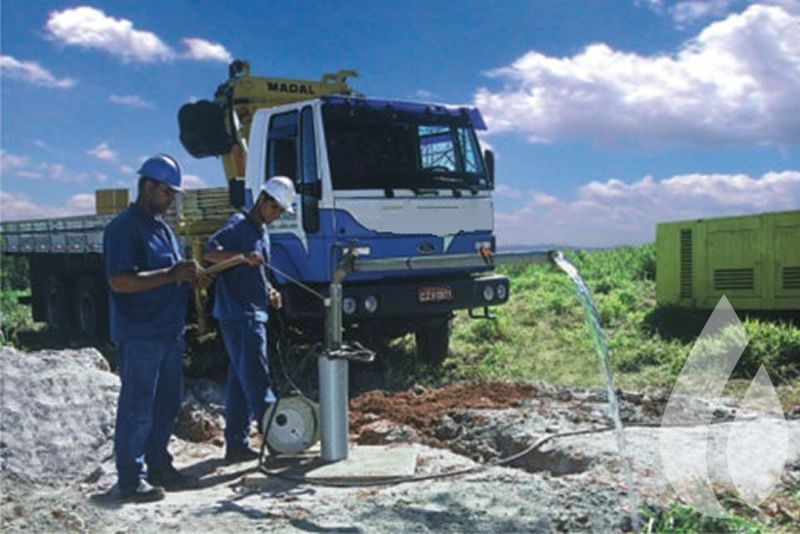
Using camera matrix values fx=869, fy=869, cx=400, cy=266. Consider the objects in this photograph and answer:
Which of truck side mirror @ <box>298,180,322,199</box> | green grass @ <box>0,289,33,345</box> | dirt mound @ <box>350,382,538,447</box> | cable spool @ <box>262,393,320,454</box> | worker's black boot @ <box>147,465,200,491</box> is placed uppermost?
truck side mirror @ <box>298,180,322,199</box>

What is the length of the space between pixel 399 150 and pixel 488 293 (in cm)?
177

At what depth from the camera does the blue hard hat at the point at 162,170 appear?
478 centimetres

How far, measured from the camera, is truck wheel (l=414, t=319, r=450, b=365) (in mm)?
9711

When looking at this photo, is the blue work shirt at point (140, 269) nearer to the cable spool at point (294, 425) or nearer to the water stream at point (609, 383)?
the cable spool at point (294, 425)

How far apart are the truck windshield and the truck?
0.01 m

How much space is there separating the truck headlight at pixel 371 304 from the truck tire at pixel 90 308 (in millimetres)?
4651

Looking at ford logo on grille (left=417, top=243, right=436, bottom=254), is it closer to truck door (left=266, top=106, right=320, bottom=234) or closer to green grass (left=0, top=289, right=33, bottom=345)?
truck door (left=266, top=106, right=320, bottom=234)

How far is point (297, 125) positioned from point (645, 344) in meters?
5.14

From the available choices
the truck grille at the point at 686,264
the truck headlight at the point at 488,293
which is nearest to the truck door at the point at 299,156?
the truck headlight at the point at 488,293

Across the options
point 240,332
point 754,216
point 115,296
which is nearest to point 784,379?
point 754,216

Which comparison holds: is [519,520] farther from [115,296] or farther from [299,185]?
[299,185]

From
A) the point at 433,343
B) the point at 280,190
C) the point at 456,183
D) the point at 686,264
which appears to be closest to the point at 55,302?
the point at 433,343

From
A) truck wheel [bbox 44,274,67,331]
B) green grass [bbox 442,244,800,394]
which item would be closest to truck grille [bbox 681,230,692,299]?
green grass [bbox 442,244,800,394]

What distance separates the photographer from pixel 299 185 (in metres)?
8.21
